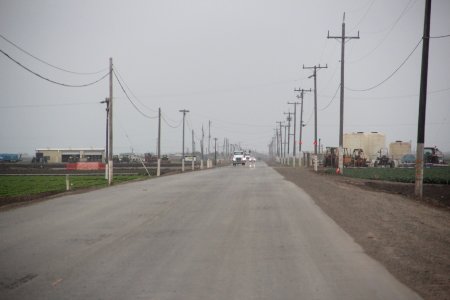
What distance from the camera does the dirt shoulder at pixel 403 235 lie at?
22.7 feet

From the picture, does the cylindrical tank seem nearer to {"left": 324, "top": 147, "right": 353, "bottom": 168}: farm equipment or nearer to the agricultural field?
{"left": 324, "top": 147, "right": 353, "bottom": 168}: farm equipment

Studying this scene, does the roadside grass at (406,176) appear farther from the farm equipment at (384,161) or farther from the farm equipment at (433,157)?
the farm equipment at (384,161)

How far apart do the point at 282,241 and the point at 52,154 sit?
421 ft

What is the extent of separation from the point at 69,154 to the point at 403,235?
122 metres

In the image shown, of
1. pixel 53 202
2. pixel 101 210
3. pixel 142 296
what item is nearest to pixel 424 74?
pixel 101 210

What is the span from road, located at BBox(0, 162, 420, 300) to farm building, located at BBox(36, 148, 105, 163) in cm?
10107

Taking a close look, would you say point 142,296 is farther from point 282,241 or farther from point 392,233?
point 392,233

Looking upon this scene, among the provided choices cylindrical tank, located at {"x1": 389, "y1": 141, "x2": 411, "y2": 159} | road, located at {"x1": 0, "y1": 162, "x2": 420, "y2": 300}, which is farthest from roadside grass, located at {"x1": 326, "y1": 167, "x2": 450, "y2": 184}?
cylindrical tank, located at {"x1": 389, "y1": 141, "x2": 411, "y2": 159}

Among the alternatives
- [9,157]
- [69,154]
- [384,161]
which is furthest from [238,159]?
[9,157]

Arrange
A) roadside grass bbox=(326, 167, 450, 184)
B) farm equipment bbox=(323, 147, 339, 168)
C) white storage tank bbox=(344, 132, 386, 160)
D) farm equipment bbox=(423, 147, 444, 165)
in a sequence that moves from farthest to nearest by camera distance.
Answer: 1. white storage tank bbox=(344, 132, 386, 160)
2. farm equipment bbox=(323, 147, 339, 168)
3. farm equipment bbox=(423, 147, 444, 165)
4. roadside grass bbox=(326, 167, 450, 184)

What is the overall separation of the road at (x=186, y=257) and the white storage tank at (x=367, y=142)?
2189 inches

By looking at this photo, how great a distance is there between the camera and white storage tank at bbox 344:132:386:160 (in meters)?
68.2

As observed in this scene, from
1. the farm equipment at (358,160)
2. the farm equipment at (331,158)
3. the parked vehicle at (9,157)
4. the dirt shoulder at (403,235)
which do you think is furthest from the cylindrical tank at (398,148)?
the parked vehicle at (9,157)

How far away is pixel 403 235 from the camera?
1038 cm
